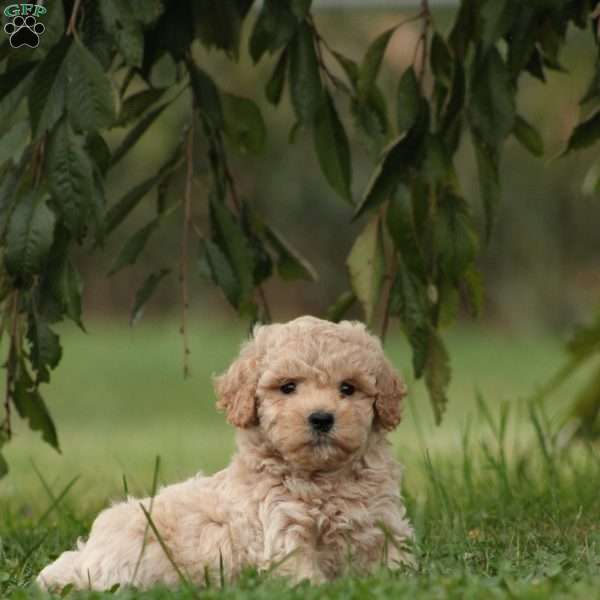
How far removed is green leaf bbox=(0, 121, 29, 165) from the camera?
4336mm

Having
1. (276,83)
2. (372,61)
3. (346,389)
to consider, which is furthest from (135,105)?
(346,389)

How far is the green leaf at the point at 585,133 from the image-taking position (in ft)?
15.6

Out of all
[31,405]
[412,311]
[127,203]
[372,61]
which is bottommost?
[31,405]

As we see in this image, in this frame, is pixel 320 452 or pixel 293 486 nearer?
pixel 320 452

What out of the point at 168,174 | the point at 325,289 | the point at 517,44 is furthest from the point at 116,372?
the point at 517,44

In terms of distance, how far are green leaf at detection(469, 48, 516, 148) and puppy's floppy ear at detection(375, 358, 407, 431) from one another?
3.70 feet

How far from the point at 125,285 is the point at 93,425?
804 centimetres

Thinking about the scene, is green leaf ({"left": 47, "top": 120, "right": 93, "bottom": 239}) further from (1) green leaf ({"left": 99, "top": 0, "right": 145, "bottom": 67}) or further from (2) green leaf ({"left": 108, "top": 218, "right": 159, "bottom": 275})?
(2) green leaf ({"left": 108, "top": 218, "right": 159, "bottom": 275})

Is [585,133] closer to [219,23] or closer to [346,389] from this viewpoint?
[219,23]

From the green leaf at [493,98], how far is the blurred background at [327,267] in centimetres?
855

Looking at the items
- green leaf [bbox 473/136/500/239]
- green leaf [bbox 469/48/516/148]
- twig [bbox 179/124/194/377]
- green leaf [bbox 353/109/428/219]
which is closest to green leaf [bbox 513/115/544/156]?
green leaf [bbox 473/136/500/239]

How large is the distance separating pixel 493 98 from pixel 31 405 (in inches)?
76.3

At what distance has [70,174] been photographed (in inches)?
159

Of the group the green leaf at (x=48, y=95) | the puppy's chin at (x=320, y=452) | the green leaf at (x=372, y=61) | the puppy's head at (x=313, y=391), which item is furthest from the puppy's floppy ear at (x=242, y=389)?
the green leaf at (x=372, y=61)
